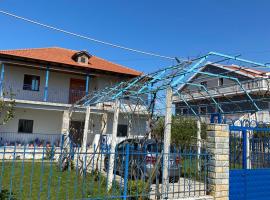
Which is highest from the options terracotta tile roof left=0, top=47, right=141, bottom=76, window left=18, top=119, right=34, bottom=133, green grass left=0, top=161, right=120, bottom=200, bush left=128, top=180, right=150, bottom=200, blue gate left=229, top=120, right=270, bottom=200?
terracotta tile roof left=0, top=47, right=141, bottom=76

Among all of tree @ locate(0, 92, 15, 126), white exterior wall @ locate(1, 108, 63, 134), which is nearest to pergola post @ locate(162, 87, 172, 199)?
tree @ locate(0, 92, 15, 126)

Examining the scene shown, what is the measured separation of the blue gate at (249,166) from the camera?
663 cm

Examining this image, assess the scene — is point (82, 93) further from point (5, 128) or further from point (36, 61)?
point (5, 128)

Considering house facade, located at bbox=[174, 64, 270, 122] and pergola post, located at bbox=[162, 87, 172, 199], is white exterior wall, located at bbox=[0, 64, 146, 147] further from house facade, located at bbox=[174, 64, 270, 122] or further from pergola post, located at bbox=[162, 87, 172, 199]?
pergola post, located at bbox=[162, 87, 172, 199]

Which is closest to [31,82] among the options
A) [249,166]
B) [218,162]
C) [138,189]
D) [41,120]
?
[41,120]

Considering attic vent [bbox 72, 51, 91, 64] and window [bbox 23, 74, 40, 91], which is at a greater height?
attic vent [bbox 72, 51, 91, 64]

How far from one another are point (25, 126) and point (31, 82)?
346 cm

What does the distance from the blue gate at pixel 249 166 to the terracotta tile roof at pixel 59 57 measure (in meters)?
16.7

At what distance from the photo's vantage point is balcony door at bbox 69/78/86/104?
23391mm

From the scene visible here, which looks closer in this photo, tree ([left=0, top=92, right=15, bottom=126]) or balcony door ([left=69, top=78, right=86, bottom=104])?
tree ([left=0, top=92, right=15, bottom=126])

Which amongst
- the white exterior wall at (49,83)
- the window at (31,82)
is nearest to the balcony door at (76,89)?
the white exterior wall at (49,83)

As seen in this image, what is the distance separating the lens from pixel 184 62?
8.30 metres

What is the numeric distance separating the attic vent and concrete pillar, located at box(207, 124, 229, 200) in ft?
61.1

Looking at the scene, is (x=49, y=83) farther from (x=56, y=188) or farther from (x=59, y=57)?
(x=56, y=188)
